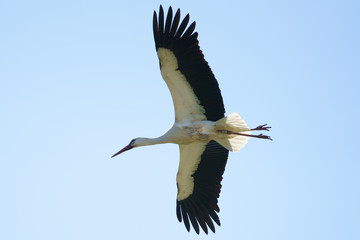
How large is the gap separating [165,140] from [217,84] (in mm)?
1298

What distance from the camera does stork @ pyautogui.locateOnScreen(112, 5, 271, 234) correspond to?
9.36 meters

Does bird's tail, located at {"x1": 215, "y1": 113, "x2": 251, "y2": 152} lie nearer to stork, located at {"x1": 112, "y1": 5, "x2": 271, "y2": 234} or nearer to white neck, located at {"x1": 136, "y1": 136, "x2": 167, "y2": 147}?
stork, located at {"x1": 112, "y1": 5, "x2": 271, "y2": 234}

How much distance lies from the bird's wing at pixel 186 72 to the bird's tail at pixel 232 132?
156 mm

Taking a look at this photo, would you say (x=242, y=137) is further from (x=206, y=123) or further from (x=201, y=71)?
(x=201, y=71)

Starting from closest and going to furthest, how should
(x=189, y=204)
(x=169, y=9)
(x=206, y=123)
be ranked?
(x=169, y=9)
(x=206, y=123)
(x=189, y=204)

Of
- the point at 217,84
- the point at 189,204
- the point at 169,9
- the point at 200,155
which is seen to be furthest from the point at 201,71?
the point at 189,204

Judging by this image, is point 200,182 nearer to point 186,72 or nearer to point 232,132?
point 232,132

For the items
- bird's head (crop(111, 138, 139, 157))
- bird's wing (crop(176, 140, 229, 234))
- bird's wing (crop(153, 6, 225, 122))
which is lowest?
bird's wing (crop(176, 140, 229, 234))

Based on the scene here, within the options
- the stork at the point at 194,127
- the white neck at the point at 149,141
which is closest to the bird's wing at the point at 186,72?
the stork at the point at 194,127

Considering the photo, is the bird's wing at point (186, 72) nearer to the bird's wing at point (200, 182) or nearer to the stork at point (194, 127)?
the stork at point (194, 127)

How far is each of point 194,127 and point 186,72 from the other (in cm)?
93

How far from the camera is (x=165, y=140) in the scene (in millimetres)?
10156

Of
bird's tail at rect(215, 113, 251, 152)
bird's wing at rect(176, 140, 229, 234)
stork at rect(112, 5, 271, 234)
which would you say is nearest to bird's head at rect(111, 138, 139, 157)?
stork at rect(112, 5, 271, 234)

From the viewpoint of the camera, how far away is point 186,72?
955 centimetres
